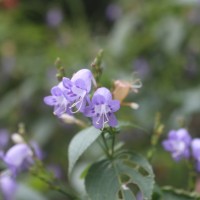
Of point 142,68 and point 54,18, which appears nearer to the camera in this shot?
point 142,68

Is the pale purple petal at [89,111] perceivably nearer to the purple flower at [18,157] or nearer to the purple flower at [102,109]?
the purple flower at [102,109]

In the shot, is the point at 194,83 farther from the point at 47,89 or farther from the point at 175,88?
the point at 47,89

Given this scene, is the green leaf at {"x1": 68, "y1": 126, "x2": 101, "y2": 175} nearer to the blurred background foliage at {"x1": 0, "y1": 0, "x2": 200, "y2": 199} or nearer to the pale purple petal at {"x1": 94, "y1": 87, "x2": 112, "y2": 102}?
the pale purple petal at {"x1": 94, "y1": 87, "x2": 112, "y2": 102}

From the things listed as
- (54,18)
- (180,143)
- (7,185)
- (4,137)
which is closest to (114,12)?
(54,18)

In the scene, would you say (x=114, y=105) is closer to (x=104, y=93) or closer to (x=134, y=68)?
(x=104, y=93)

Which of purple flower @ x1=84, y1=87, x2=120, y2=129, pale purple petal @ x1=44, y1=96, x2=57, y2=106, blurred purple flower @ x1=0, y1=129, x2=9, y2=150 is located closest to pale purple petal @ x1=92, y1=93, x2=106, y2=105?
purple flower @ x1=84, y1=87, x2=120, y2=129


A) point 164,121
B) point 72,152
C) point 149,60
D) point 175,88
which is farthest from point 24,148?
point 149,60

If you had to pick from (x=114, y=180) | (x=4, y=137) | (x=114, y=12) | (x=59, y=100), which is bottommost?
(x=114, y=180)
